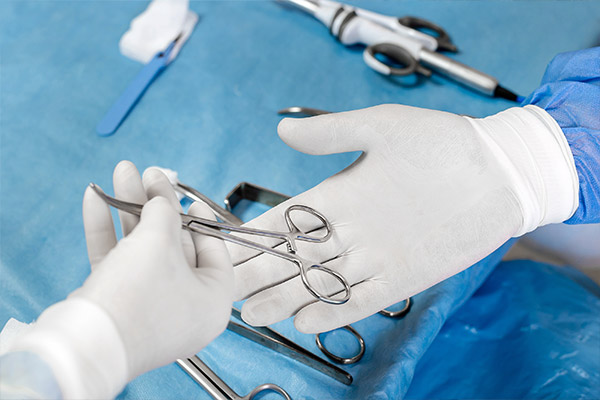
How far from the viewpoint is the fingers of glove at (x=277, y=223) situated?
0.84m

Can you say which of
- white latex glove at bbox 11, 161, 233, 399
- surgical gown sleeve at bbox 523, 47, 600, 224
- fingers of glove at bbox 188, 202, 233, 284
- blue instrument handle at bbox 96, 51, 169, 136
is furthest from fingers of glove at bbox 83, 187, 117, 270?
surgical gown sleeve at bbox 523, 47, 600, 224

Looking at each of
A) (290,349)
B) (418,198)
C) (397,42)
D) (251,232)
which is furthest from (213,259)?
(397,42)

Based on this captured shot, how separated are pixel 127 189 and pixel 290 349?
0.40 meters

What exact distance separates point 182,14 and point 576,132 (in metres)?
1.07

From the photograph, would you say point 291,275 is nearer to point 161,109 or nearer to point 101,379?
point 101,379

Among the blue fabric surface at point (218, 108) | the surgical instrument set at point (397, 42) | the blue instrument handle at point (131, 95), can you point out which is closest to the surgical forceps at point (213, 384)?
the blue fabric surface at point (218, 108)

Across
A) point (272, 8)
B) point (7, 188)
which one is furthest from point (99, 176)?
point (272, 8)

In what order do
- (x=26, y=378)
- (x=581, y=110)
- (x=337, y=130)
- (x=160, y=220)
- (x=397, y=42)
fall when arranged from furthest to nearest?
1. (x=397, y=42)
2. (x=581, y=110)
3. (x=337, y=130)
4. (x=160, y=220)
5. (x=26, y=378)

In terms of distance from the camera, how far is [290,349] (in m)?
0.85

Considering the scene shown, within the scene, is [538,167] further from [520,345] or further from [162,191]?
[162,191]

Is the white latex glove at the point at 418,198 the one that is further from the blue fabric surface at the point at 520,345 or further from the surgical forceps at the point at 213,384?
the blue fabric surface at the point at 520,345

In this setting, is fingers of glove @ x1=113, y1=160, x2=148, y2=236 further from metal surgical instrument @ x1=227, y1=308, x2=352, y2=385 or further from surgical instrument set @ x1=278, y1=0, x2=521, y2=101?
surgical instrument set @ x1=278, y1=0, x2=521, y2=101

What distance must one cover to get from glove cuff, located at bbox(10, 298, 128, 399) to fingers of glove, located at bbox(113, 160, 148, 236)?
→ 0.68ft

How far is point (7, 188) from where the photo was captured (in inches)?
43.6
